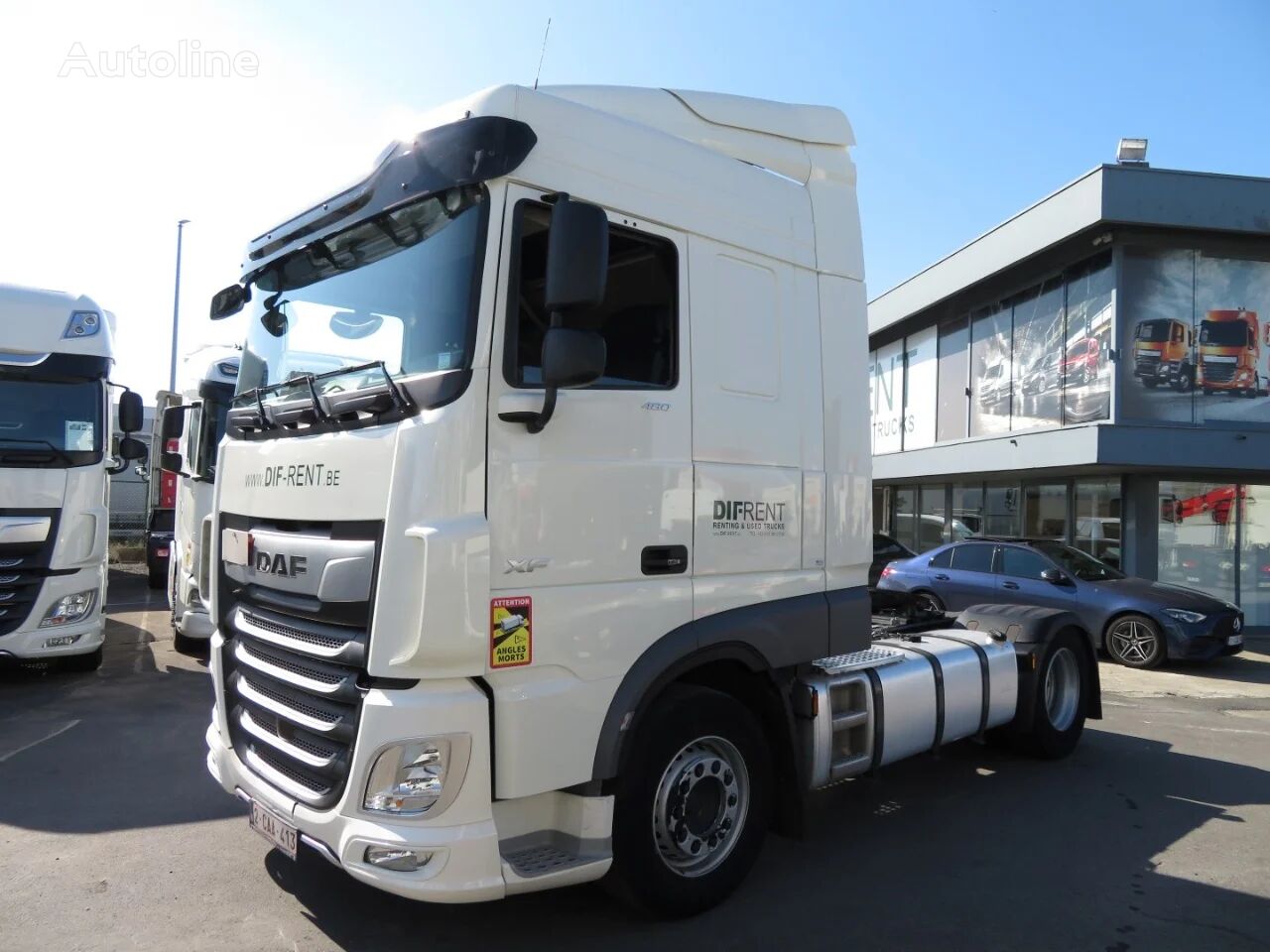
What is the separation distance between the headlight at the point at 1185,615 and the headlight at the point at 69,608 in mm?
11881

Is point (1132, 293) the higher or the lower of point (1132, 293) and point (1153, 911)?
the higher

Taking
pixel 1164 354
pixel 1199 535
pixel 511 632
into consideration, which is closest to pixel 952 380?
pixel 1164 354

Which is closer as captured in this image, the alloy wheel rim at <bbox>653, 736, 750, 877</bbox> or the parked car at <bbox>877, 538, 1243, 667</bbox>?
the alloy wheel rim at <bbox>653, 736, 750, 877</bbox>

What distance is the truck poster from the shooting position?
1405cm

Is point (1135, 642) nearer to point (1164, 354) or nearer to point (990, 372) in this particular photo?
point (1164, 354)

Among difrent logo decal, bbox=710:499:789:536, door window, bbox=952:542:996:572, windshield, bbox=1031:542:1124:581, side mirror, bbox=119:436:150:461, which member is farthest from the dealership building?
side mirror, bbox=119:436:150:461

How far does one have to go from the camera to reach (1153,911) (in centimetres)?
410

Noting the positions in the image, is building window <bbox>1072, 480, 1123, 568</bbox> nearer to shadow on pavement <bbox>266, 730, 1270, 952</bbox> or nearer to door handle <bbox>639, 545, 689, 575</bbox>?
shadow on pavement <bbox>266, 730, 1270, 952</bbox>

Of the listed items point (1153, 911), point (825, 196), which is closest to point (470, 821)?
point (1153, 911)

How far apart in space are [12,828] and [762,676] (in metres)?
4.07

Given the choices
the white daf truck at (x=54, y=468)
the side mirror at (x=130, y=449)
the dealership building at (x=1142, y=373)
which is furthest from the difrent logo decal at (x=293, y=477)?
the dealership building at (x=1142, y=373)

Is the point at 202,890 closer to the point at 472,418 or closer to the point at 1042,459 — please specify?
the point at 472,418

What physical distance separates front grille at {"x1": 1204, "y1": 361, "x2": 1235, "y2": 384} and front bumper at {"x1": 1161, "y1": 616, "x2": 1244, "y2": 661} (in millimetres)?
4988

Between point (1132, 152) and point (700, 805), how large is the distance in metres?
14.8
